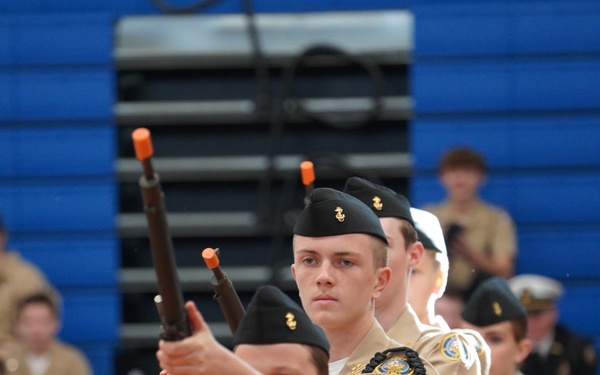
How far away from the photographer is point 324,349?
122 inches

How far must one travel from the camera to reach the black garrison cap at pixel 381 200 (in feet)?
15.3

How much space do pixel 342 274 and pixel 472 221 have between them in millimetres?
4529

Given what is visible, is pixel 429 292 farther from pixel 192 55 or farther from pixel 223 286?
pixel 192 55

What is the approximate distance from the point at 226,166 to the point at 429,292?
4447mm

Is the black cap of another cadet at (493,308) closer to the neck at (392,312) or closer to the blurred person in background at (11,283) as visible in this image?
the neck at (392,312)

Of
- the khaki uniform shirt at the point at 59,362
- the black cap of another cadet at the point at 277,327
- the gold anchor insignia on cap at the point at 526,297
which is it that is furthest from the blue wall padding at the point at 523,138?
the black cap of another cadet at the point at 277,327

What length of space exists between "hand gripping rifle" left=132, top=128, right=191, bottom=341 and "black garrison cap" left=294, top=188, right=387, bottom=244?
1.31 meters

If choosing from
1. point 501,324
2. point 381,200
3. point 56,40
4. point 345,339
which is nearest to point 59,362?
point 56,40

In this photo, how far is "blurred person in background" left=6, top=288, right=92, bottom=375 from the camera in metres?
8.26

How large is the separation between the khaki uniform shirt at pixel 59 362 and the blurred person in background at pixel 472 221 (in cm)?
220

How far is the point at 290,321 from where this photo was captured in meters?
3.06

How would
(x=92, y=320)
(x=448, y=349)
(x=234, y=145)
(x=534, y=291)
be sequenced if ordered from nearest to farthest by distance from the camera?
(x=448, y=349) < (x=534, y=291) < (x=92, y=320) < (x=234, y=145)

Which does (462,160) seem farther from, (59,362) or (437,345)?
(437,345)

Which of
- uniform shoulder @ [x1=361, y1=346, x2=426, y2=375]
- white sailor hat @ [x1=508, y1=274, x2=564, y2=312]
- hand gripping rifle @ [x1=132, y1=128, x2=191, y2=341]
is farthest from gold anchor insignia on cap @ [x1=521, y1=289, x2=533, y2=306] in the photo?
hand gripping rifle @ [x1=132, y1=128, x2=191, y2=341]
